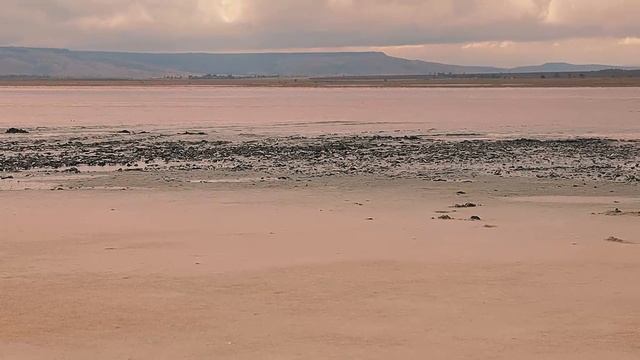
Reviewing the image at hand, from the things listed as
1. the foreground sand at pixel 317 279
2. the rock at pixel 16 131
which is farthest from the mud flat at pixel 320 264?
the rock at pixel 16 131

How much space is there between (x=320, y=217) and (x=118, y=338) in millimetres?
6772

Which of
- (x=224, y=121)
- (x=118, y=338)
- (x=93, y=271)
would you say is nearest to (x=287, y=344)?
(x=118, y=338)

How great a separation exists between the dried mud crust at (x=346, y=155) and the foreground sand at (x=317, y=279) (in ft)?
17.5

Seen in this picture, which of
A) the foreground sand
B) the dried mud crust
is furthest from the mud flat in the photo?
the dried mud crust

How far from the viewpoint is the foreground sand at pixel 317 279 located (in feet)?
22.9

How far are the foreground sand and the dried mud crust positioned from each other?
532 cm

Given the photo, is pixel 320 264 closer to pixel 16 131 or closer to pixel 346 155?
pixel 346 155

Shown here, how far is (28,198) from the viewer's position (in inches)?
626

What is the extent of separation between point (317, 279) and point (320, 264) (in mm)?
786

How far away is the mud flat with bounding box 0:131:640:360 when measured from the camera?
23.1 ft

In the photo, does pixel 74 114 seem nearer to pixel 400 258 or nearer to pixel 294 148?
pixel 294 148

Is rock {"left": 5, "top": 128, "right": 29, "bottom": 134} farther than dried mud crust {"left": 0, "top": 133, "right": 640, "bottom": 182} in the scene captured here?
Yes

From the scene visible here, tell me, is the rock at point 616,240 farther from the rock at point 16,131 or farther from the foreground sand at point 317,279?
the rock at point 16,131

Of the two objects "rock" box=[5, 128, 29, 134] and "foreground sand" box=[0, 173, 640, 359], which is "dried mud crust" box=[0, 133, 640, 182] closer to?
"rock" box=[5, 128, 29, 134]
